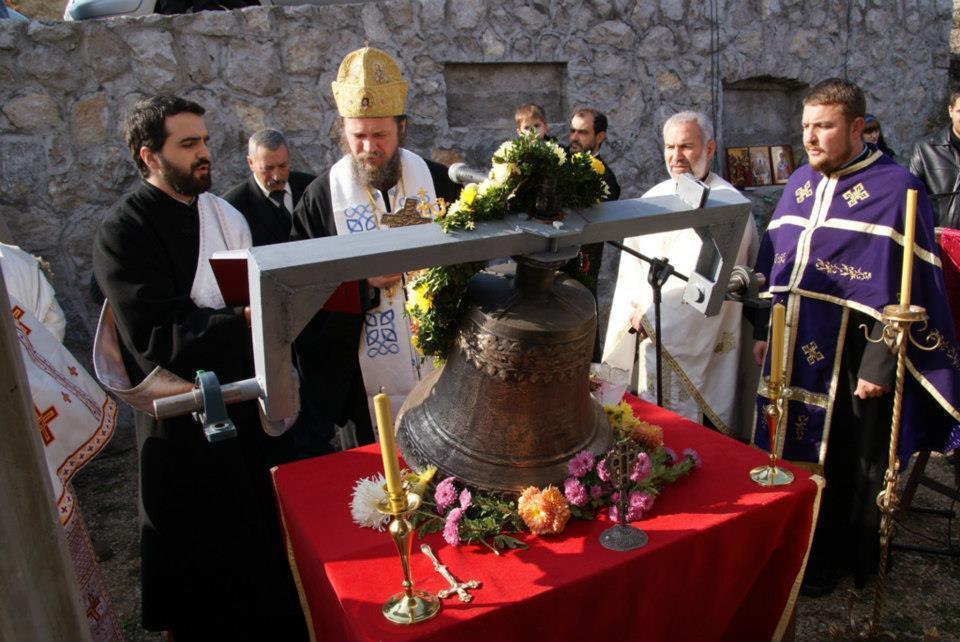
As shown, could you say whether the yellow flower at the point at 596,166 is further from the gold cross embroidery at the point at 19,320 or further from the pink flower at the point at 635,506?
the gold cross embroidery at the point at 19,320

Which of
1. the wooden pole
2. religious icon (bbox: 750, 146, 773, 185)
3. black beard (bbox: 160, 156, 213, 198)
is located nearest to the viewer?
the wooden pole

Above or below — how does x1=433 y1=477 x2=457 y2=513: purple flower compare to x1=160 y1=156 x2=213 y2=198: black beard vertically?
below

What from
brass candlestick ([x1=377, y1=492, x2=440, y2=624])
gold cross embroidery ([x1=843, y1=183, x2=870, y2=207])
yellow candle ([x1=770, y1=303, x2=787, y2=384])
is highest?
gold cross embroidery ([x1=843, y1=183, x2=870, y2=207])

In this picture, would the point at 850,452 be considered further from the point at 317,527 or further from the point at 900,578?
the point at 317,527

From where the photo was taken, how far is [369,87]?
3273 millimetres

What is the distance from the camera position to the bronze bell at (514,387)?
202 cm

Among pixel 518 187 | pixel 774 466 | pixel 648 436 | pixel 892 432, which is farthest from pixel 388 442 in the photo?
pixel 892 432

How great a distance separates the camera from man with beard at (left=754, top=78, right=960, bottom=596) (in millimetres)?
3070

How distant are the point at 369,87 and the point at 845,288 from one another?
2.45m

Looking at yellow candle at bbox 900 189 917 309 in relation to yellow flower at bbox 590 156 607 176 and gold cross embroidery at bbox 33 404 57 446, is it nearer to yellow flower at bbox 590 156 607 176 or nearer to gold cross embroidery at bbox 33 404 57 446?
yellow flower at bbox 590 156 607 176

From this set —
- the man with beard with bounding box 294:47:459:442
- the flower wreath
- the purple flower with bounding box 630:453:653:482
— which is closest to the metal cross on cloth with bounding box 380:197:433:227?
the man with beard with bounding box 294:47:459:442

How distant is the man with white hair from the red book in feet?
7.03

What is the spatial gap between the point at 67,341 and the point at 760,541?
4.78 m

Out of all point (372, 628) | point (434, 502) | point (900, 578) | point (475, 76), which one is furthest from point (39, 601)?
point (475, 76)
